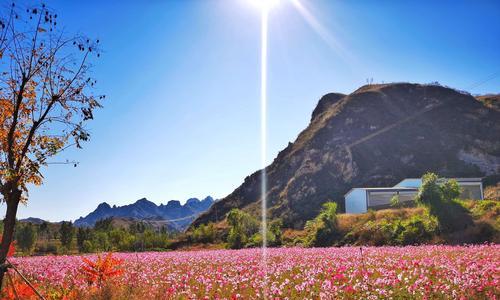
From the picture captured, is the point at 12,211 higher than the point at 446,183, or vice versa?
the point at 446,183

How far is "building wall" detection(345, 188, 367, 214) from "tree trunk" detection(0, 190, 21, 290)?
72157mm

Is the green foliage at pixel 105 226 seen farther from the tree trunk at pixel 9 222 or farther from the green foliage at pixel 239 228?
the tree trunk at pixel 9 222

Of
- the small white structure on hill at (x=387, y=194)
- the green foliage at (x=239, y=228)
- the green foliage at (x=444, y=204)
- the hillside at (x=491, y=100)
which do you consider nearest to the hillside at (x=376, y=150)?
the hillside at (x=491, y=100)

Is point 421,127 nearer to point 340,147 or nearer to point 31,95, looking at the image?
point 340,147

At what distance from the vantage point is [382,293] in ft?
32.4

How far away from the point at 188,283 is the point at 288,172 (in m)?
119

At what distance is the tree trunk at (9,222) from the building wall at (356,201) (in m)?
72.2

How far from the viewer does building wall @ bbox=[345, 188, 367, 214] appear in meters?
75.4

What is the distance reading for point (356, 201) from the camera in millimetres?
78125

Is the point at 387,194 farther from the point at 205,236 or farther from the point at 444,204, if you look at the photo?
the point at 444,204

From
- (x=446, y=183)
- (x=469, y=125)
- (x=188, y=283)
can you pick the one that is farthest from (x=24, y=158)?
(x=469, y=125)

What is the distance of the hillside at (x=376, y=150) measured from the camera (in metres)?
104

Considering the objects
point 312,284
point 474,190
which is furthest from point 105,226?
point 312,284

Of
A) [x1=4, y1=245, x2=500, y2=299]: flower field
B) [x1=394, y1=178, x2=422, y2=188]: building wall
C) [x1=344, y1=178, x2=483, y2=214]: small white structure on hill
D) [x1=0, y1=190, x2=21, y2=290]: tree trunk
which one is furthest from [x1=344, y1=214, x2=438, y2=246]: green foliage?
[x1=394, y1=178, x2=422, y2=188]: building wall
